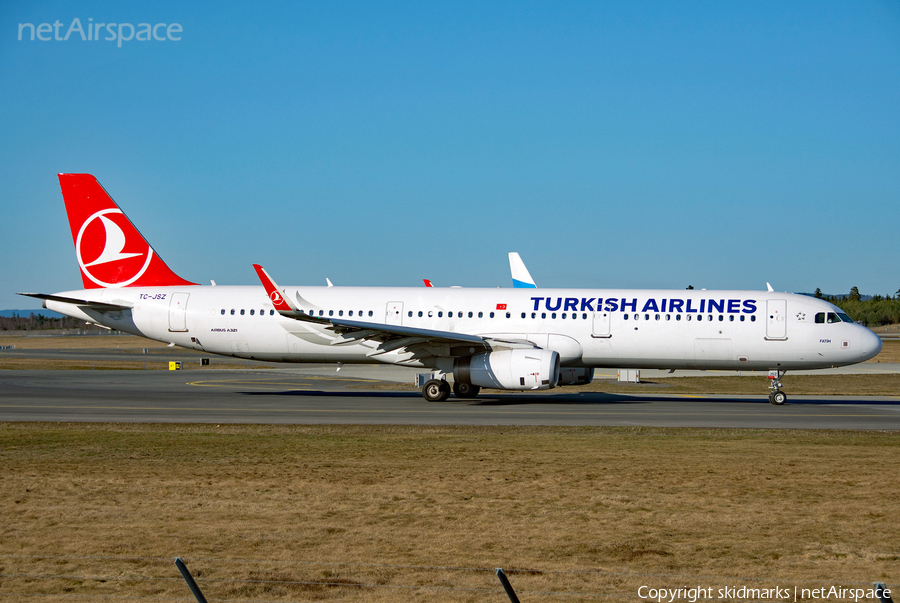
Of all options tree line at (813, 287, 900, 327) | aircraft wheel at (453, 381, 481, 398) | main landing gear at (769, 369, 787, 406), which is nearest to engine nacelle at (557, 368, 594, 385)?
aircraft wheel at (453, 381, 481, 398)

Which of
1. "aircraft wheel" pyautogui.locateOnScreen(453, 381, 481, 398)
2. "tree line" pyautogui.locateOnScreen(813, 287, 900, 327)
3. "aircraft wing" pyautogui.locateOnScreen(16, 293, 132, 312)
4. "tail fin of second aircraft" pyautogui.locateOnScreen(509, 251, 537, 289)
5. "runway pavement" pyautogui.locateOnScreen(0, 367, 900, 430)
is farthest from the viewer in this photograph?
"tree line" pyautogui.locateOnScreen(813, 287, 900, 327)

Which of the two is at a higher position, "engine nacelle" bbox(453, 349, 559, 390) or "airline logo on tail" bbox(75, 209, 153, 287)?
"airline logo on tail" bbox(75, 209, 153, 287)

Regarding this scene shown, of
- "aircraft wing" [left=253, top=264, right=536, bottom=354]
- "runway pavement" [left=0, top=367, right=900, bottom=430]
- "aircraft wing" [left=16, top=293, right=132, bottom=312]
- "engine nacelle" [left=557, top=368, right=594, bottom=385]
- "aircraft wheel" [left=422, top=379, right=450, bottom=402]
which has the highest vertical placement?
"aircraft wing" [left=16, top=293, right=132, bottom=312]

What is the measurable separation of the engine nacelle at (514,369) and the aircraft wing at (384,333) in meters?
0.79

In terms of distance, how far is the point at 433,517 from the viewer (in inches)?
420

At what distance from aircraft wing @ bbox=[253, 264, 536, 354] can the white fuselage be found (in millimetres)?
904

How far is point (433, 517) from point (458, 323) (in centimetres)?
1913

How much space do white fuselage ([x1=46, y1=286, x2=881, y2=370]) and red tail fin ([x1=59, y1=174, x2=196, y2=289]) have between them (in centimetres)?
78

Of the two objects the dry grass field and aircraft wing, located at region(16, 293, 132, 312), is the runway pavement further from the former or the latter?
the dry grass field

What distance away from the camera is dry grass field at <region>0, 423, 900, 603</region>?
805 centimetres

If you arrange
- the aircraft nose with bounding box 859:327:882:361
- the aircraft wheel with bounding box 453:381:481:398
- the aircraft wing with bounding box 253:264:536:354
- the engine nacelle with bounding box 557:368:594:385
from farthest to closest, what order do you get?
1. the aircraft wheel with bounding box 453:381:481:398
2. the engine nacelle with bounding box 557:368:594:385
3. the aircraft nose with bounding box 859:327:882:361
4. the aircraft wing with bounding box 253:264:536:354

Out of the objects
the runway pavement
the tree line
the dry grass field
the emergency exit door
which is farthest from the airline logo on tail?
the tree line

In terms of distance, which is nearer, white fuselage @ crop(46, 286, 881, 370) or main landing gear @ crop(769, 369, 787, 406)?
main landing gear @ crop(769, 369, 787, 406)

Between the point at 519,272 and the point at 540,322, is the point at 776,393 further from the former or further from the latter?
the point at 519,272
